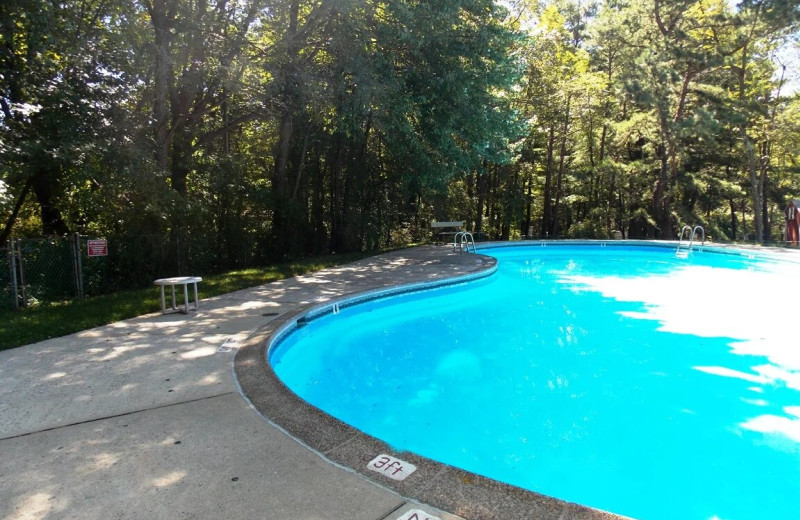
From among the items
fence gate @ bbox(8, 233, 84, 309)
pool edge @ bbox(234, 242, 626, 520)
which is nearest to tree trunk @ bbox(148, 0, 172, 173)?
fence gate @ bbox(8, 233, 84, 309)

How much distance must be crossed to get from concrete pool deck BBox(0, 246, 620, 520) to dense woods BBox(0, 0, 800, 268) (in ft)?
14.5

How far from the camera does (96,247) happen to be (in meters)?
6.72

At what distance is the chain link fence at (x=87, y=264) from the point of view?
596 centimetres

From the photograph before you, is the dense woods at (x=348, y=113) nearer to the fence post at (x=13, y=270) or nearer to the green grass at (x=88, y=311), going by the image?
the fence post at (x=13, y=270)

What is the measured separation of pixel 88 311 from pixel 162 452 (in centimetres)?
436

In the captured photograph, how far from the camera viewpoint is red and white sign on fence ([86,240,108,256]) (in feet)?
21.8

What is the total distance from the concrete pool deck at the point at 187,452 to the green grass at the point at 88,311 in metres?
0.69

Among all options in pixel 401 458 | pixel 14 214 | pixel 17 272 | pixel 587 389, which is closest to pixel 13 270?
pixel 17 272

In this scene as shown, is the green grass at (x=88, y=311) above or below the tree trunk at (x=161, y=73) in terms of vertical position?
below

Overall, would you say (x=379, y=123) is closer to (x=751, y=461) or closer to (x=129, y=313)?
(x=129, y=313)

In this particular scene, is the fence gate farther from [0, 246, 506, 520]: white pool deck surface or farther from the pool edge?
the pool edge

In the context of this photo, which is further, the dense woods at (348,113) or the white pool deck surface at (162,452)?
the dense woods at (348,113)

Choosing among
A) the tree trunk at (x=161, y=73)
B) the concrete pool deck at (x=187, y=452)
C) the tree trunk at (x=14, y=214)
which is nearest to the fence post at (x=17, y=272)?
the tree trunk at (x=161, y=73)

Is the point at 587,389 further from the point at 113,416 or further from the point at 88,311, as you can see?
the point at 88,311
